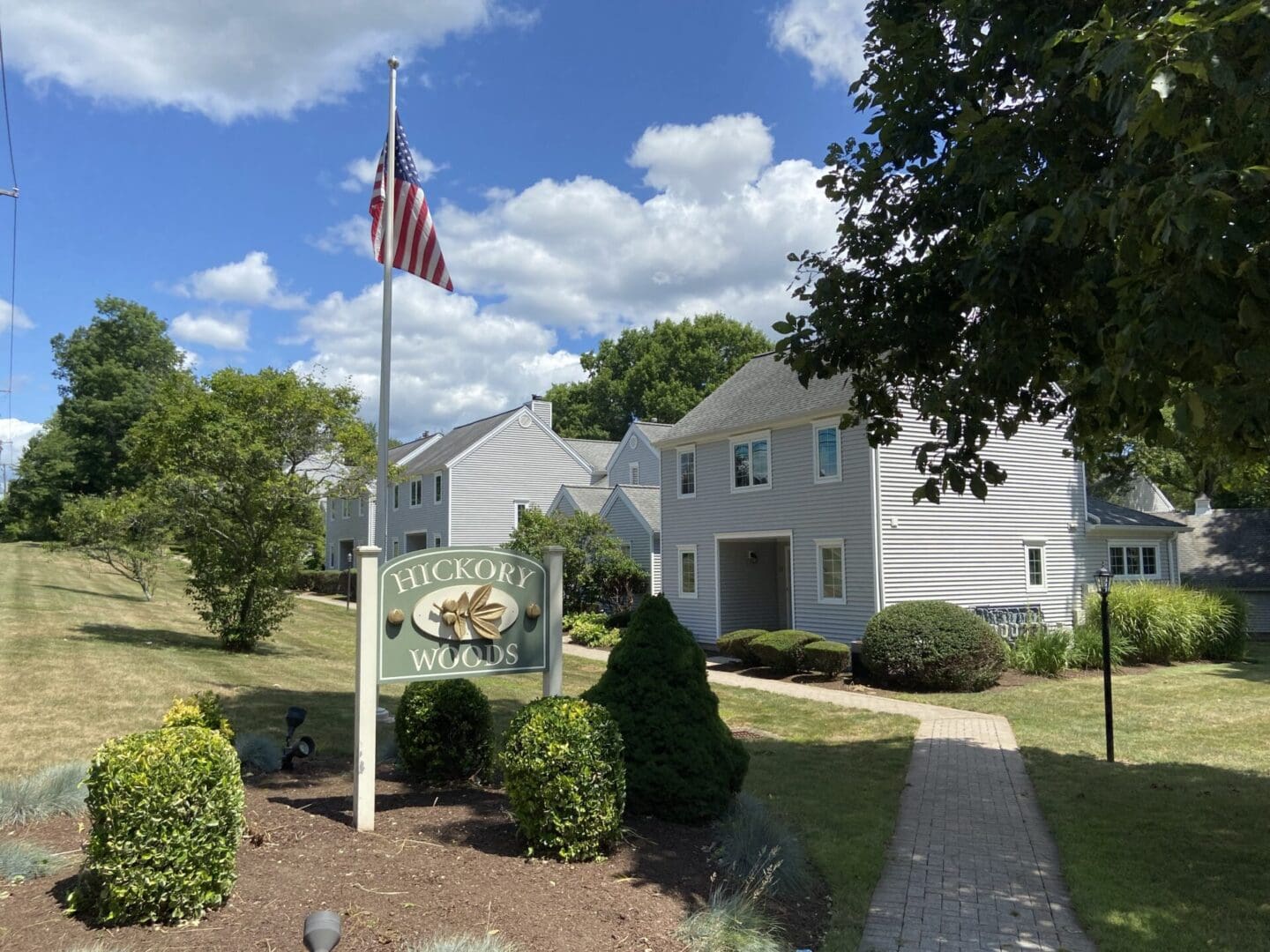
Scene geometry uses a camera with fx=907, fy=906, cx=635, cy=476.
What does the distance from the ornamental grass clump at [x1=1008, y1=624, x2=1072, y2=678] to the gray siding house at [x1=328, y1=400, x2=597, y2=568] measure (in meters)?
22.1

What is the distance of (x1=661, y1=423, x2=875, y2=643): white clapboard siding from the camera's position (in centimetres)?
1938

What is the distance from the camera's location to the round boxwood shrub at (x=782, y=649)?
1814 cm

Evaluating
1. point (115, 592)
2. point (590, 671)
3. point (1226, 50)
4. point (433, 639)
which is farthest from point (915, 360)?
point (115, 592)

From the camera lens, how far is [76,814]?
19.6ft

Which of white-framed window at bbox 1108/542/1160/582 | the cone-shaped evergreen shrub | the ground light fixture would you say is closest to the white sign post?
the cone-shaped evergreen shrub

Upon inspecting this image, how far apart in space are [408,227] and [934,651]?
36.5ft

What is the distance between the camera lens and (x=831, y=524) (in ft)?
65.9

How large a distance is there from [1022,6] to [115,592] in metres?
31.0

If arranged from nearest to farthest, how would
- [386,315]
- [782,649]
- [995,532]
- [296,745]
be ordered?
[296,745], [386,315], [782,649], [995,532]

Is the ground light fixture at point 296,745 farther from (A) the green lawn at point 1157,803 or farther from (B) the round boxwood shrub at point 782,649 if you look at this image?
(B) the round boxwood shrub at point 782,649

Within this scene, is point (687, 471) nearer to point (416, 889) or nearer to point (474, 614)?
point (474, 614)

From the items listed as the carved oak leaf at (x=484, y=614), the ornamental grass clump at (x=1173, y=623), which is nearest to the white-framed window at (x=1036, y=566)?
the ornamental grass clump at (x=1173, y=623)

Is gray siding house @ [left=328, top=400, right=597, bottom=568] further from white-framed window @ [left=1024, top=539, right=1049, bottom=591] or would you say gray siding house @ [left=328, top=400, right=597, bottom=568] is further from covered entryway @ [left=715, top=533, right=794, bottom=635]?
white-framed window @ [left=1024, top=539, right=1049, bottom=591]

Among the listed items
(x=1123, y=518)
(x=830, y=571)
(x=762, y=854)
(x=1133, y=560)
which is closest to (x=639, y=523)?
(x=830, y=571)
